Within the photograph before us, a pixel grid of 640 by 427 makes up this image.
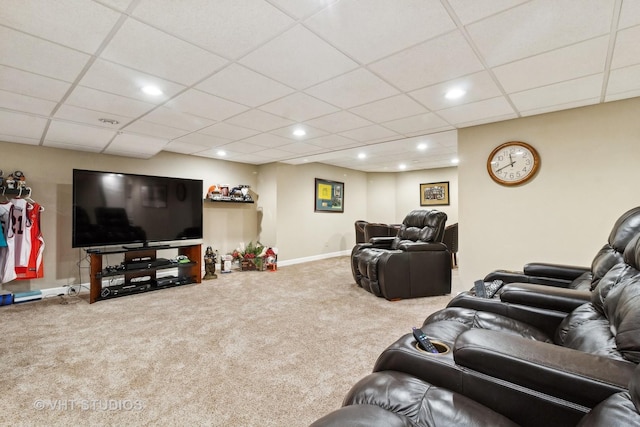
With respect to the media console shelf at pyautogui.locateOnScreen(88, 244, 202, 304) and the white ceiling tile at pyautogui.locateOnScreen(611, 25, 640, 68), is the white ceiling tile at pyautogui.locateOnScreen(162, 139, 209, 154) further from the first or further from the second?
the white ceiling tile at pyautogui.locateOnScreen(611, 25, 640, 68)

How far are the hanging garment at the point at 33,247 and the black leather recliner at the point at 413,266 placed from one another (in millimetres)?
4326

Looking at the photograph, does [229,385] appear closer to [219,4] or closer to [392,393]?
[392,393]

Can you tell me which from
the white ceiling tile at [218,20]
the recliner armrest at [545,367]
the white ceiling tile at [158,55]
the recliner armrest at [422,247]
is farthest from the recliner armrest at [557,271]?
the white ceiling tile at [158,55]

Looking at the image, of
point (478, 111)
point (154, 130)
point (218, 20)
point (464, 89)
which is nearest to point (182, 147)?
point (154, 130)

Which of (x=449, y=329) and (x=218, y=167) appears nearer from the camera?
(x=449, y=329)

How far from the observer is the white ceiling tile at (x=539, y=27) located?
158cm

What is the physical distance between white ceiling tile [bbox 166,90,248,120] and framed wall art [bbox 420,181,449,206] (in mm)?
5989

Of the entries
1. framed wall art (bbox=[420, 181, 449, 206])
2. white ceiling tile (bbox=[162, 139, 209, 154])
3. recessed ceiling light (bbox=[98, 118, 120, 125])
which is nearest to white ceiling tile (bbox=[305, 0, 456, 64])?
recessed ceiling light (bbox=[98, 118, 120, 125])

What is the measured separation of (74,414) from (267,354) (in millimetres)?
1214

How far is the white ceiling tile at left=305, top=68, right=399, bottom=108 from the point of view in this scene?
2.40 m

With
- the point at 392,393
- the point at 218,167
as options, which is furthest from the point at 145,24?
the point at 218,167

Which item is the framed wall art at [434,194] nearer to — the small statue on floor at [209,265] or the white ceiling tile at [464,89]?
the white ceiling tile at [464,89]

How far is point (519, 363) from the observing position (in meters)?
0.95

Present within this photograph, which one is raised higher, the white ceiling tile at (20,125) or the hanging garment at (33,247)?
the white ceiling tile at (20,125)
